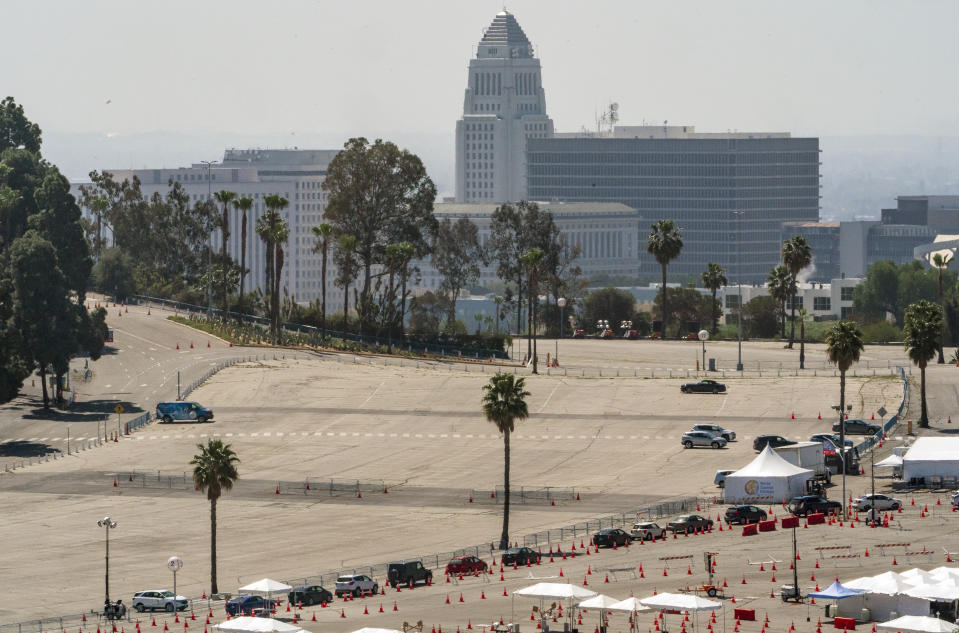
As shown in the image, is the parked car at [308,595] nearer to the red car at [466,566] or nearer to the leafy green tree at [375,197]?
the red car at [466,566]

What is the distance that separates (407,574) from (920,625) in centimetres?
2547

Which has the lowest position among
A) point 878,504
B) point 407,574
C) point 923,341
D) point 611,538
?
point 407,574

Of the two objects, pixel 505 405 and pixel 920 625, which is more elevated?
pixel 505 405

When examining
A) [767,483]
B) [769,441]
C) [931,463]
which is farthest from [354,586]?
[769,441]

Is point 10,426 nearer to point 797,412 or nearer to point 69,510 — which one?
point 69,510

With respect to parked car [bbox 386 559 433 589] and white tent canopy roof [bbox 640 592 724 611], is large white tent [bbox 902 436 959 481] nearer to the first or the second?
parked car [bbox 386 559 433 589]

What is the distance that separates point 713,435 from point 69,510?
41.7 metres

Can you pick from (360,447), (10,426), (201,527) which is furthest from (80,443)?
(201,527)

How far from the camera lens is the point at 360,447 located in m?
119

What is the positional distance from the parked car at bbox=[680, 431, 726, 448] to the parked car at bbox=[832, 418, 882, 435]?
7.89 m

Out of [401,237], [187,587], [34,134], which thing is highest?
[34,134]

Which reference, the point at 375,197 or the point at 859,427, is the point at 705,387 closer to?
the point at 859,427

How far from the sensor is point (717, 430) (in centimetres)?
11438

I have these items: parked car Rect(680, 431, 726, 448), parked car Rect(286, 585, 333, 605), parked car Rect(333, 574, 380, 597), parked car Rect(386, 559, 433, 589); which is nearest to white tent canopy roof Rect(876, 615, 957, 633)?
parked car Rect(386, 559, 433, 589)
